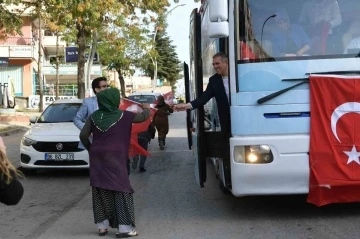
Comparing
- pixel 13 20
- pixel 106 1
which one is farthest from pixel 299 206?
pixel 13 20

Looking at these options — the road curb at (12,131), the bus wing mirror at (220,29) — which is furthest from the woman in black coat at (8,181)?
the road curb at (12,131)

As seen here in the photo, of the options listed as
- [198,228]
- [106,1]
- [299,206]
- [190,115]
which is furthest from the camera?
[106,1]

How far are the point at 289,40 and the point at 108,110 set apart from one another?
2272 mm

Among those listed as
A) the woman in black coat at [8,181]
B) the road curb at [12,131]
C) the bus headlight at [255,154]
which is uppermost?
the woman in black coat at [8,181]

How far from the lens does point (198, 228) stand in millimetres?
7141

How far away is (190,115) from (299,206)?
163 inches

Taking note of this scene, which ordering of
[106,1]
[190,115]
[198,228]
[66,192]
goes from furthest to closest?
[106,1] < [190,115] < [66,192] < [198,228]

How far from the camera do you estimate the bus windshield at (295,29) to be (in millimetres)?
6867

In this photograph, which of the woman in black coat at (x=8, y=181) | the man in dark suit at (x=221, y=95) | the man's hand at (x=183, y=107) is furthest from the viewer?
the man's hand at (x=183, y=107)

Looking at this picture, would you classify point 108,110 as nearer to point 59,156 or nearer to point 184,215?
point 184,215

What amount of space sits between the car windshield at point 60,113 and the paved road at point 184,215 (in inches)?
80.9

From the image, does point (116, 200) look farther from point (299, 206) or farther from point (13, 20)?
point (13, 20)

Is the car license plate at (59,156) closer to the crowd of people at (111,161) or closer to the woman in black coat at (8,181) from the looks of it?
the crowd of people at (111,161)

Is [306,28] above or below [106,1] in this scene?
below
